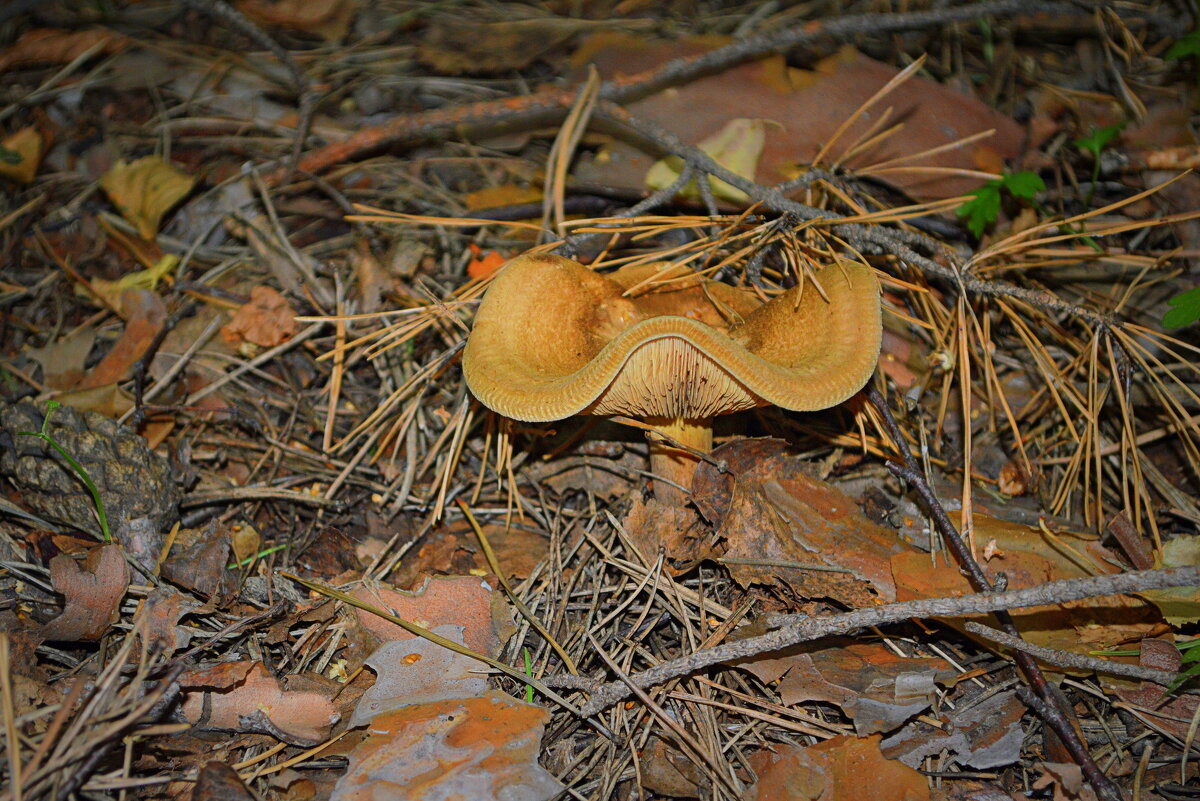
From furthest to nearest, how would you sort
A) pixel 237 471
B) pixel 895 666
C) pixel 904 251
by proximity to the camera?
pixel 237 471, pixel 904 251, pixel 895 666

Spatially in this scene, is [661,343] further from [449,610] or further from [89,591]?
[89,591]

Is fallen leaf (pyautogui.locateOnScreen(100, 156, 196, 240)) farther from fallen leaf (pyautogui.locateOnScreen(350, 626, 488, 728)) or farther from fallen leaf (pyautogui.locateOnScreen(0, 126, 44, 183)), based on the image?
fallen leaf (pyautogui.locateOnScreen(350, 626, 488, 728))

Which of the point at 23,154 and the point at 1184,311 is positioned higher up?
the point at 23,154

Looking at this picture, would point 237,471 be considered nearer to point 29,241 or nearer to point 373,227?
point 373,227

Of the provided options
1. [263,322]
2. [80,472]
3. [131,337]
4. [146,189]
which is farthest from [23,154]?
[80,472]

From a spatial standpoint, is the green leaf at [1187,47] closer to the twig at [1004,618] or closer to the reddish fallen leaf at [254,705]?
the twig at [1004,618]

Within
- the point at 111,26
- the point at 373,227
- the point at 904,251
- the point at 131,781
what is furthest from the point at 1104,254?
the point at 111,26
